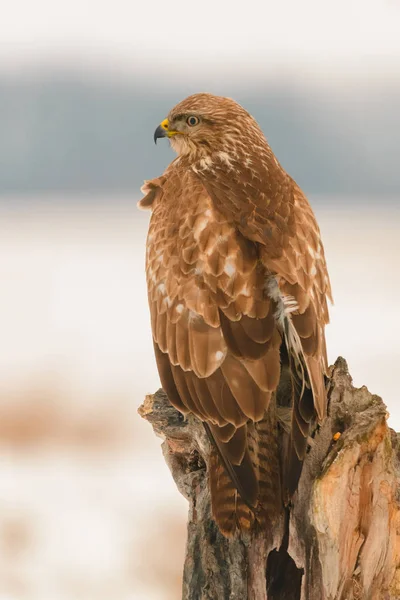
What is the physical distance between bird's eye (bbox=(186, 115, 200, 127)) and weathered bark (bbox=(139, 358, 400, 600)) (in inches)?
82.3

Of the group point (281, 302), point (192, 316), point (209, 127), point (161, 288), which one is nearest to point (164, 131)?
point (209, 127)

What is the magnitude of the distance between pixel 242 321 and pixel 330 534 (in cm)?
114

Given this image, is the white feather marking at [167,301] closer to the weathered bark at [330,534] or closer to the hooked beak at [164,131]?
the weathered bark at [330,534]

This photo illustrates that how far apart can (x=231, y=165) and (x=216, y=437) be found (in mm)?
1956

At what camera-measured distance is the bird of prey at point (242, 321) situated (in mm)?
4035

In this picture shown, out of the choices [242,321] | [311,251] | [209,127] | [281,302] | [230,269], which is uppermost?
[209,127]

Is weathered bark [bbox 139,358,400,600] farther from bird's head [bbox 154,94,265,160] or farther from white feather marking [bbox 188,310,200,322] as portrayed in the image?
bird's head [bbox 154,94,265,160]

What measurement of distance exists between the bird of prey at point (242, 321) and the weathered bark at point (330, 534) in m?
0.17

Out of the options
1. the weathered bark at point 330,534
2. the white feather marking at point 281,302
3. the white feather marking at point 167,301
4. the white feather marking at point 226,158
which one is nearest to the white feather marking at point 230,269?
the white feather marking at point 281,302

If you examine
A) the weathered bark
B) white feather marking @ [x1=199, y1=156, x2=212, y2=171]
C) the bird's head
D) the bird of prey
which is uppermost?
the bird's head

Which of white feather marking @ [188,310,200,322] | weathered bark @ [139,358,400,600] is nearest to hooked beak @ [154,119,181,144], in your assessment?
white feather marking @ [188,310,200,322]

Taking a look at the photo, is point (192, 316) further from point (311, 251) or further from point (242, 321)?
point (311, 251)

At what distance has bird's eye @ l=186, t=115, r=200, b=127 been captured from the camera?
5.57 metres

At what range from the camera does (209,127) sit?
219 inches
